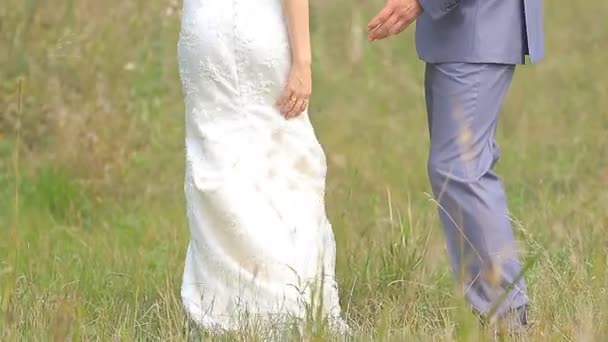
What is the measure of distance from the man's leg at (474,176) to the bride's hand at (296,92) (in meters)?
0.41

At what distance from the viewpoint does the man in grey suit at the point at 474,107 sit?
432 cm

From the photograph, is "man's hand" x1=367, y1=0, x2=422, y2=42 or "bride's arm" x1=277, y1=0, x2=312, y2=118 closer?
"bride's arm" x1=277, y1=0, x2=312, y2=118

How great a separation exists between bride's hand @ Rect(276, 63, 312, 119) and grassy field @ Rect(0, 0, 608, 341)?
0.53 meters

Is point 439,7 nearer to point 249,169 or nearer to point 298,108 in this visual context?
point 298,108

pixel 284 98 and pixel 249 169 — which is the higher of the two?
pixel 284 98

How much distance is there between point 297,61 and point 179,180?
3.22 metres

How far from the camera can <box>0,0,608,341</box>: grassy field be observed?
4.45 m

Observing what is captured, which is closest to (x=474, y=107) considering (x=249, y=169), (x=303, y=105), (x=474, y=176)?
(x=474, y=176)

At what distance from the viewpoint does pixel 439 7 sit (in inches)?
169

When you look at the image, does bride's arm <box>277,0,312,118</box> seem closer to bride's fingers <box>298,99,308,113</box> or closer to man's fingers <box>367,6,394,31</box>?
bride's fingers <box>298,99,308,113</box>

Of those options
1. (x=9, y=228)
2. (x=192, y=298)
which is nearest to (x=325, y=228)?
(x=192, y=298)

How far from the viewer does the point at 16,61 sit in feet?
24.9

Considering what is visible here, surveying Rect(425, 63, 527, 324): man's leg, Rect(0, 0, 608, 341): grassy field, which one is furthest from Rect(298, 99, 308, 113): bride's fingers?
Rect(0, 0, 608, 341): grassy field

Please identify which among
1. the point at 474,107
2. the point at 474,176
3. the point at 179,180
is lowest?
the point at 179,180
